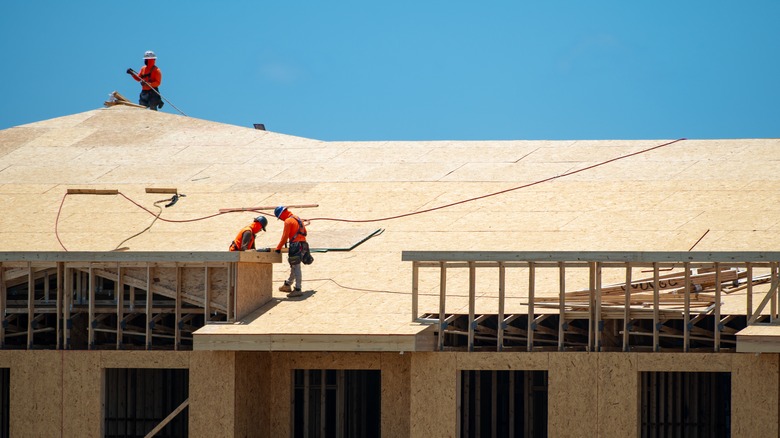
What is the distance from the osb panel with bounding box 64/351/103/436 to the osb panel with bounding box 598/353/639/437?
748 centimetres

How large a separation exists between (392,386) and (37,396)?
212 inches

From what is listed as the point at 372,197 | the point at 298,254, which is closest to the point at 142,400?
Answer: the point at 298,254

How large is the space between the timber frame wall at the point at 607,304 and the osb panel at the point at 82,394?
16.3ft

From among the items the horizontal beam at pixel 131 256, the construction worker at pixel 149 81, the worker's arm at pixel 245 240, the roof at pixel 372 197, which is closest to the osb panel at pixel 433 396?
the roof at pixel 372 197

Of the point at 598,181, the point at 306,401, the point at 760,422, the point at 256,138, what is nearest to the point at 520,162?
the point at 598,181

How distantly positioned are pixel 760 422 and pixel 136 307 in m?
9.63

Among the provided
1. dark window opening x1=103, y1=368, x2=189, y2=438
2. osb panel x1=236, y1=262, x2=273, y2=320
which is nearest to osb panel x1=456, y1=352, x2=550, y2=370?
osb panel x1=236, y1=262, x2=273, y2=320

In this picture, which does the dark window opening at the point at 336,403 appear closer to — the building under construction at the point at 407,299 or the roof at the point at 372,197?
the building under construction at the point at 407,299

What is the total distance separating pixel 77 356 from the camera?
18.0 metres

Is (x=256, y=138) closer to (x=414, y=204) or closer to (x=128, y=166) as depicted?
(x=128, y=166)

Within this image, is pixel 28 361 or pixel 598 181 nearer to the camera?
pixel 28 361

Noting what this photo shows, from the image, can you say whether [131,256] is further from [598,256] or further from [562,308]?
[598,256]

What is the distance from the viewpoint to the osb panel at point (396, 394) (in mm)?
17875

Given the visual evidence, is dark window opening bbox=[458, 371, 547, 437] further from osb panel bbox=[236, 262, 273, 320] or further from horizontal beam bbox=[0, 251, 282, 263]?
horizontal beam bbox=[0, 251, 282, 263]
